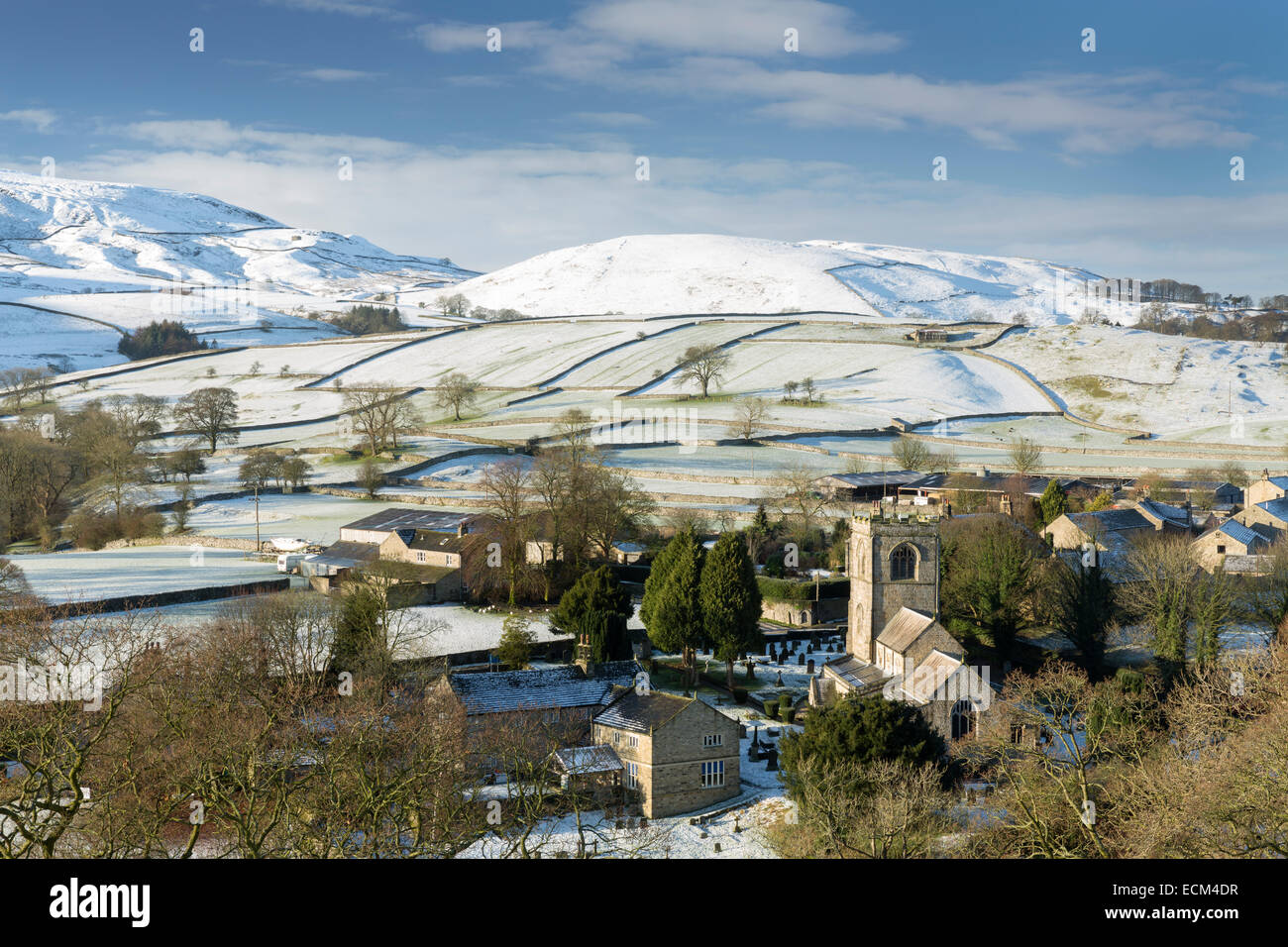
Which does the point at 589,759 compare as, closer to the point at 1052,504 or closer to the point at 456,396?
the point at 1052,504

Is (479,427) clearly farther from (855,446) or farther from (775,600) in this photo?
(775,600)

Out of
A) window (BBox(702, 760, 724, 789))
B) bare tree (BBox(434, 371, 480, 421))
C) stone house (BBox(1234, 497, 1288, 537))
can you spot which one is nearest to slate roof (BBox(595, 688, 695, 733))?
window (BBox(702, 760, 724, 789))

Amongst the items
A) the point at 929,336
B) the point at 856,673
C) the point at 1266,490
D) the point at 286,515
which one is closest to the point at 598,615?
the point at 856,673

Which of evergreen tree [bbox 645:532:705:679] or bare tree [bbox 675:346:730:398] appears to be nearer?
evergreen tree [bbox 645:532:705:679]

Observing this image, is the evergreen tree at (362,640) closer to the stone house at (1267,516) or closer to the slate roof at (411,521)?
the slate roof at (411,521)

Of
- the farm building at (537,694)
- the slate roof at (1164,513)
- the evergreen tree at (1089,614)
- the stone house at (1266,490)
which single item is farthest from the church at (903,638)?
the stone house at (1266,490)

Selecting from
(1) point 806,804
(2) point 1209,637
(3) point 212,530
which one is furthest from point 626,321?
(1) point 806,804

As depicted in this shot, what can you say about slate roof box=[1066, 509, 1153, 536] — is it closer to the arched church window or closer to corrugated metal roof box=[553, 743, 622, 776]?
the arched church window
